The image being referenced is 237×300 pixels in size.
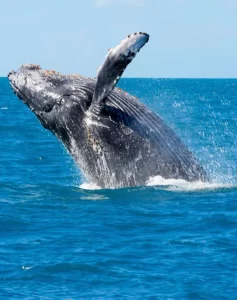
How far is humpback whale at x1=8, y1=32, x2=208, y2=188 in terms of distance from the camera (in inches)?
608

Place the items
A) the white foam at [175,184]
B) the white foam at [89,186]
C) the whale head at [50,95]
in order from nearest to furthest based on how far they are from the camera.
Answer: the whale head at [50,95] → the white foam at [175,184] → the white foam at [89,186]

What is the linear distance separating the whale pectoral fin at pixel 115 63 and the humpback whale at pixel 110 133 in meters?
0.35

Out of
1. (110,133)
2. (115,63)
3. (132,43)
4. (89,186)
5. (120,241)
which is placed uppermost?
(132,43)

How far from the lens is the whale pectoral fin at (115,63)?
45.7 ft

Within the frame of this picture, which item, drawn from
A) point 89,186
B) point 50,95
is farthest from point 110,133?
point 89,186

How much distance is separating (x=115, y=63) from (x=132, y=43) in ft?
1.84

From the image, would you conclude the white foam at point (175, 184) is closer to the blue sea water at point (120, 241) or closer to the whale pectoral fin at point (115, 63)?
the blue sea water at point (120, 241)

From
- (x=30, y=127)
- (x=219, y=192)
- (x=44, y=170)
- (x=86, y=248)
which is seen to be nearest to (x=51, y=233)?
(x=86, y=248)

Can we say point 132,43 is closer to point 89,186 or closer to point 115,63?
point 115,63

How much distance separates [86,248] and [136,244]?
0.76 metres

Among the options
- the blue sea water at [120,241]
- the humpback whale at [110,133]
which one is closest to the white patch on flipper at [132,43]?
the humpback whale at [110,133]

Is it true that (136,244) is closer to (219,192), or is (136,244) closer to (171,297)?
(171,297)

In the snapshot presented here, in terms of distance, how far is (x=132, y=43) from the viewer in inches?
548

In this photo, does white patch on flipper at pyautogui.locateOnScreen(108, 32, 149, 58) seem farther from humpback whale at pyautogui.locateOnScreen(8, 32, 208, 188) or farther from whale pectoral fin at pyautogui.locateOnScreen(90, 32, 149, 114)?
humpback whale at pyautogui.locateOnScreen(8, 32, 208, 188)
